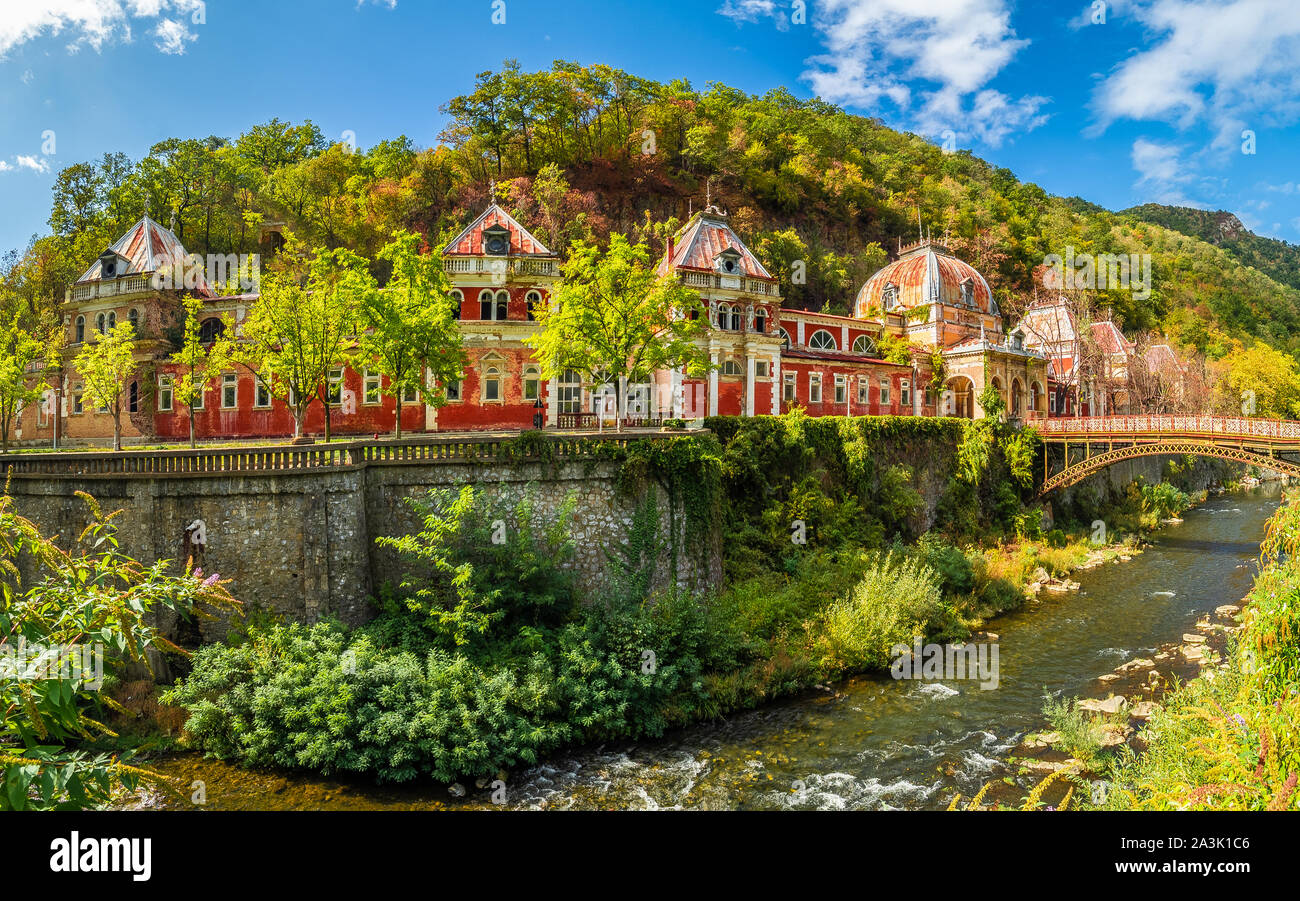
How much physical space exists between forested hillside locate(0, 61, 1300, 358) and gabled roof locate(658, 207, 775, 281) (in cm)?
1023

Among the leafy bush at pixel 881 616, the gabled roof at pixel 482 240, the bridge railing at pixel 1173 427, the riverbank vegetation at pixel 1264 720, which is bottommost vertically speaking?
the leafy bush at pixel 881 616

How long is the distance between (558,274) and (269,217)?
1249 inches

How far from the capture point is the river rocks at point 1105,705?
1658 centimetres

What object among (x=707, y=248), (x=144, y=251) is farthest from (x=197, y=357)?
(x=707, y=248)

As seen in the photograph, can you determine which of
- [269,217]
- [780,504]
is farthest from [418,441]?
[269,217]

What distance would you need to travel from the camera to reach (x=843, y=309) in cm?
5488

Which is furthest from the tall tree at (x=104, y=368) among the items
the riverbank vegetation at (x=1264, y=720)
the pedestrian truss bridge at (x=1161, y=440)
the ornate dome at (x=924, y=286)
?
the pedestrian truss bridge at (x=1161, y=440)

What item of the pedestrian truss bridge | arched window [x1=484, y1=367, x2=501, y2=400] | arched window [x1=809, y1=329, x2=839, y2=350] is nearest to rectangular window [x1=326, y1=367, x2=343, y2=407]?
arched window [x1=484, y1=367, x2=501, y2=400]

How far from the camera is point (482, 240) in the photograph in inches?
1221

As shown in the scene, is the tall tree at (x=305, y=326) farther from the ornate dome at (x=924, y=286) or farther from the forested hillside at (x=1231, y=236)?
the forested hillside at (x=1231, y=236)

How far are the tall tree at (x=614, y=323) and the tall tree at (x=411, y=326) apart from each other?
121 inches

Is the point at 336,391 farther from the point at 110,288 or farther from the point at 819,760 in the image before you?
the point at 819,760

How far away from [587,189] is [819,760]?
1764 inches
